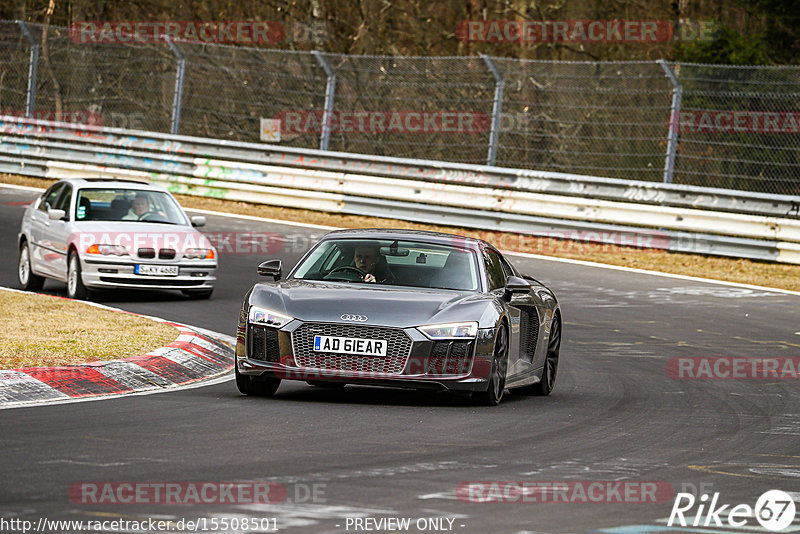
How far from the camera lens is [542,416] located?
32.2 feet

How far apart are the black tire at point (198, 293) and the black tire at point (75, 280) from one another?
125 centimetres

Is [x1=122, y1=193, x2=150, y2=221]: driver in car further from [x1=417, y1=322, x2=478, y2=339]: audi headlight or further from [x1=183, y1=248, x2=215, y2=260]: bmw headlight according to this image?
[x1=417, y1=322, x2=478, y2=339]: audi headlight

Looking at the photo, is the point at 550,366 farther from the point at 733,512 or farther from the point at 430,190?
the point at 430,190

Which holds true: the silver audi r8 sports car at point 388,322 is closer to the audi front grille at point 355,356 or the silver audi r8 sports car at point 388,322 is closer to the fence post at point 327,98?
the audi front grille at point 355,356

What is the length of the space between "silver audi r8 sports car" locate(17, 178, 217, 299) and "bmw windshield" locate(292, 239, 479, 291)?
6087 mm

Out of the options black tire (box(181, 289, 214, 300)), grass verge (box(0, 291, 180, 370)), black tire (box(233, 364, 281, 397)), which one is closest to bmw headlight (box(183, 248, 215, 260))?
black tire (box(181, 289, 214, 300))

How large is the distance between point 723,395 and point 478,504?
5.37 metres

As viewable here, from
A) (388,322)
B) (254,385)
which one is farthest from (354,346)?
(254,385)

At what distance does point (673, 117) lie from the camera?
73.3 feet

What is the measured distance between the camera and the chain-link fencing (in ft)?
72.9

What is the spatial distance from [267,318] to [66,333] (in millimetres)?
3318

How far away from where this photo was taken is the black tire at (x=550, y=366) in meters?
11.5

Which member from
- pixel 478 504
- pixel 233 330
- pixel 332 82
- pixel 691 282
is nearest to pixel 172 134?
pixel 332 82

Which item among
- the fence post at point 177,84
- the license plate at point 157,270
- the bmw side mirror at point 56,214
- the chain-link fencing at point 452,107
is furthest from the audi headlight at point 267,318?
the fence post at point 177,84
